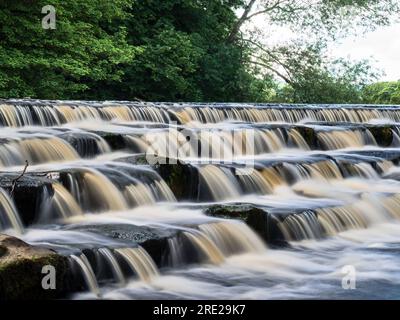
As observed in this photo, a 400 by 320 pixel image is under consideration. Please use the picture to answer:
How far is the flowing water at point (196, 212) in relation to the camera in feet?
16.0

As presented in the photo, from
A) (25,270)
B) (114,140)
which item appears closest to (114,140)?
(114,140)

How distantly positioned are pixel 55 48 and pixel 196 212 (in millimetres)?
11968

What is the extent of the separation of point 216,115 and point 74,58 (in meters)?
6.08

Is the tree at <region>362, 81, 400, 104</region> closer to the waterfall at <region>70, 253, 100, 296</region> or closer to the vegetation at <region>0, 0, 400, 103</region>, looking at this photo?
the vegetation at <region>0, 0, 400, 103</region>

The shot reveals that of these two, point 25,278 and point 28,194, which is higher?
point 28,194

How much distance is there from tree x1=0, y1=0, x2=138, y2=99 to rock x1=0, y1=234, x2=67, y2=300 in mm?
11764

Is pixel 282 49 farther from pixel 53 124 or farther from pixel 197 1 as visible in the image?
pixel 53 124

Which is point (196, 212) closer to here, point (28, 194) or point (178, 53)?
point (28, 194)

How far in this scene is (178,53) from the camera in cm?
2084

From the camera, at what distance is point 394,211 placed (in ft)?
25.1

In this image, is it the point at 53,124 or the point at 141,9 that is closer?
the point at 53,124

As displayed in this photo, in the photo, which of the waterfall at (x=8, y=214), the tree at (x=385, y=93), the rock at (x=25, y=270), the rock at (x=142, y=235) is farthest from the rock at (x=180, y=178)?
the tree at (x=385, y=93)

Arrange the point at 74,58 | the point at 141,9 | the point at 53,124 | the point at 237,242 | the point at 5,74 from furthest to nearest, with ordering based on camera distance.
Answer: the point at 141,9
the point at 74,58
the point at 5,74
the point at 53,124
the point at 237,242
